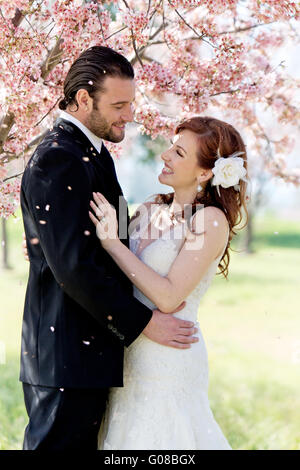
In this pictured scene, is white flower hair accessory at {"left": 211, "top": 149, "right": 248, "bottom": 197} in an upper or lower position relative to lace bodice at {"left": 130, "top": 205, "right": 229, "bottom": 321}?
upper

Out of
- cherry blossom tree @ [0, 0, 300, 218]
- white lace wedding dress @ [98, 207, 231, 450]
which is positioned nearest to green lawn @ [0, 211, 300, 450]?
white lace wedding dress @ [98, 207, 231, 450]

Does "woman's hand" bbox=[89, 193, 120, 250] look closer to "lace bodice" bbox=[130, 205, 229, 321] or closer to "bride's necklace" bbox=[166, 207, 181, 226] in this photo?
"lace bodice" bbox=[130, 205, 229, 321]

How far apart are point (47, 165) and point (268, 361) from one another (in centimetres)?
944

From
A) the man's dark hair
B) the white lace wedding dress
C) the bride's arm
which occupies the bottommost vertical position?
the white lace wedding dress

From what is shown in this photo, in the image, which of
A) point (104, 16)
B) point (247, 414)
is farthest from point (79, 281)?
point (247, 414)

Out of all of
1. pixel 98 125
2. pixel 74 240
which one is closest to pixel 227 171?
pixel 98 125

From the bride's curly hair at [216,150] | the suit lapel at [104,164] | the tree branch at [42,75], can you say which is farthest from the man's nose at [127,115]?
the tree branch at [42,75]

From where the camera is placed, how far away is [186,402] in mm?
2953

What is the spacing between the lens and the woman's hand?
267 cm

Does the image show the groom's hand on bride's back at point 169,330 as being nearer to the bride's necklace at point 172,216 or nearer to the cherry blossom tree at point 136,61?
the bride's necklace at point 172,216

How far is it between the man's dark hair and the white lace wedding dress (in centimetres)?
85

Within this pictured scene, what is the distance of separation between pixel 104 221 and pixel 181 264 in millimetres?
445

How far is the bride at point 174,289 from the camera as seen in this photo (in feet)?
9.21

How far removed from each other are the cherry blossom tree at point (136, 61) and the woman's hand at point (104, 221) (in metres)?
1.08
